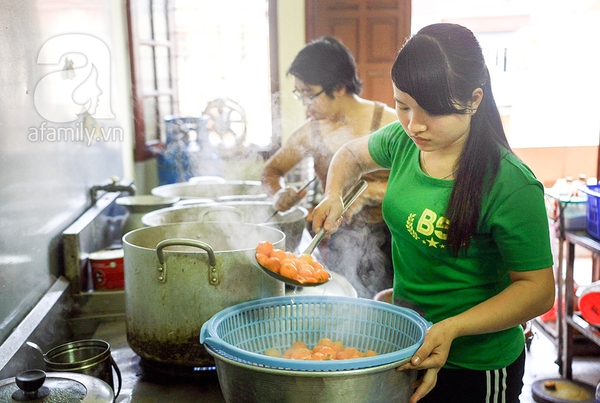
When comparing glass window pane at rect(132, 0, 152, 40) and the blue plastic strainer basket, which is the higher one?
glass window pane at rect(132, 0, 152, 40)

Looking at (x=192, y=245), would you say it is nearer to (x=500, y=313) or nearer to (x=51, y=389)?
(x=51, y=389)

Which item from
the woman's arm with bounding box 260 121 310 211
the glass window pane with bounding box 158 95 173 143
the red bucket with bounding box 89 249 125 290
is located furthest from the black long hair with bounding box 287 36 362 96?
the glass window pane with bounding box 158 95 173 143

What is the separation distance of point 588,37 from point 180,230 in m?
8.01

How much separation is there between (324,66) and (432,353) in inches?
73.1

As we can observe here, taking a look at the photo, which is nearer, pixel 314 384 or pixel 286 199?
pixel 314 384

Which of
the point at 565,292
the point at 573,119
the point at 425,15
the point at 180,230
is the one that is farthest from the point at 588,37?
the point at 180,230

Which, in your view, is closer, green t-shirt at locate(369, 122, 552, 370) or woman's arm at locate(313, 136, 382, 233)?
green t-shirt at locate(369, 122, 552, 370)

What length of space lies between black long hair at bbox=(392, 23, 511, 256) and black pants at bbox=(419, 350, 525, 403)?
1.24 ft

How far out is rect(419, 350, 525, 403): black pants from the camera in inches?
60.8

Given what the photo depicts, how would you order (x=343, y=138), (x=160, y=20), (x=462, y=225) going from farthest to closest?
(x=160, y=20) < (x=343, y=138) < (x=462, y=225)

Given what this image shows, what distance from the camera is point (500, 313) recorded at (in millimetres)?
1328

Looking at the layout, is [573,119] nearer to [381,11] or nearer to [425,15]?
[425,15]

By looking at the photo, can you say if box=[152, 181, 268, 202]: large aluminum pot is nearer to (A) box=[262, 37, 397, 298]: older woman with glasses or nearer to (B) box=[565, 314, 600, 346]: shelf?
(A) box=[262, 37, 397, 298]: older woman with glasses

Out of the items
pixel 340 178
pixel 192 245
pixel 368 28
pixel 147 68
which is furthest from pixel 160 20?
pixel 192 245
